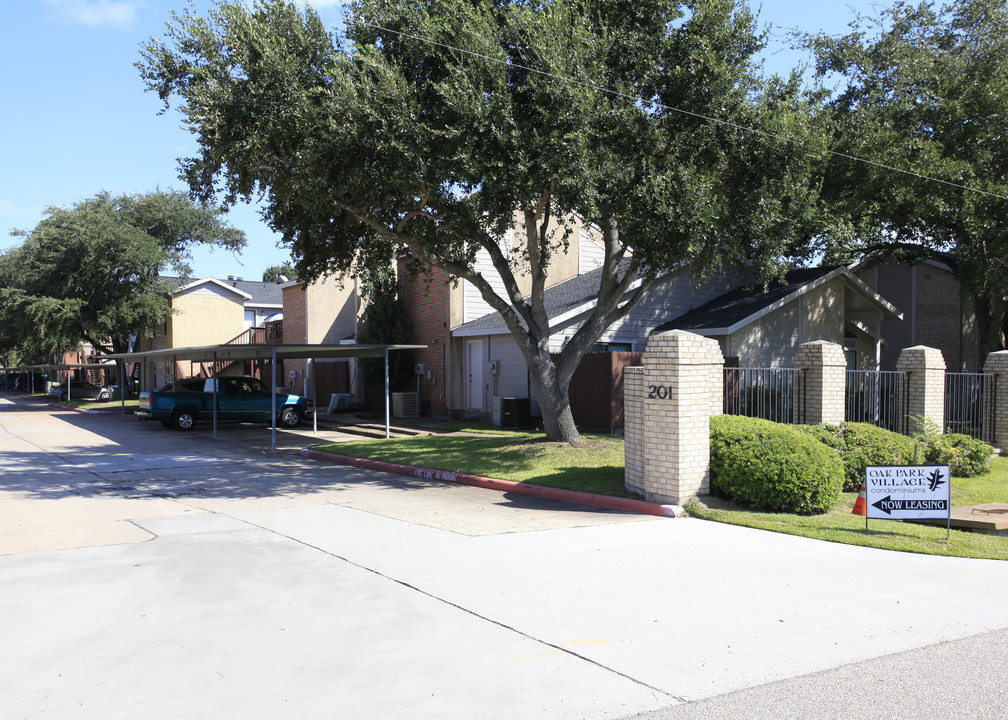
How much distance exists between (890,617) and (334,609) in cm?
444

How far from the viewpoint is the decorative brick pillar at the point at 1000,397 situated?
1686 centimetres

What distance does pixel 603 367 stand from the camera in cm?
1942

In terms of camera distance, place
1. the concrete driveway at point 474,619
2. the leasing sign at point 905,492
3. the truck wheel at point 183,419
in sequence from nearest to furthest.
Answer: the concrete driveway at point 474,619 < the leasing sign at point 905,492 < the truck wheel at point 183,419

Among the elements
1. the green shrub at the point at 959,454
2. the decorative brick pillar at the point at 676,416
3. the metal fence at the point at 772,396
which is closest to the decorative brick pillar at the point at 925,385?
the green shrub at the point at 959,454

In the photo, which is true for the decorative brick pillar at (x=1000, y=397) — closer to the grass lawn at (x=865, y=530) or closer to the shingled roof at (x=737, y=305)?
the shingled roof at (x=737, y=305)

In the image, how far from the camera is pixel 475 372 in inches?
947

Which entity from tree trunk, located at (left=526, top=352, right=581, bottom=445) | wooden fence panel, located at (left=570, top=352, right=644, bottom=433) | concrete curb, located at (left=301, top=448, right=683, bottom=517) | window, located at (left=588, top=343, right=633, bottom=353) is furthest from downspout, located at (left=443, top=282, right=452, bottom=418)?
tree trunk, located at (left=526, top=352, right=581, bottom=445)

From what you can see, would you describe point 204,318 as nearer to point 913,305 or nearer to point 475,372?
point 475,372

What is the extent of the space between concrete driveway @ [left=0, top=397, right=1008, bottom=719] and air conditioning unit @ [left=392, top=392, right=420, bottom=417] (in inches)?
577

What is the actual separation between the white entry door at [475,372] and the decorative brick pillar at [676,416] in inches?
497

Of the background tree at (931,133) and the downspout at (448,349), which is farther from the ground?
the background tree at (931,133)

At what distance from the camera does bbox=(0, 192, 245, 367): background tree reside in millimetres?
35531

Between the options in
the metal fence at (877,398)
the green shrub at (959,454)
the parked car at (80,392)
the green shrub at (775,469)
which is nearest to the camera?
the green shrub at (775,469)

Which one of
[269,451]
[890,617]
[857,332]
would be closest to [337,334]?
[269,451]
